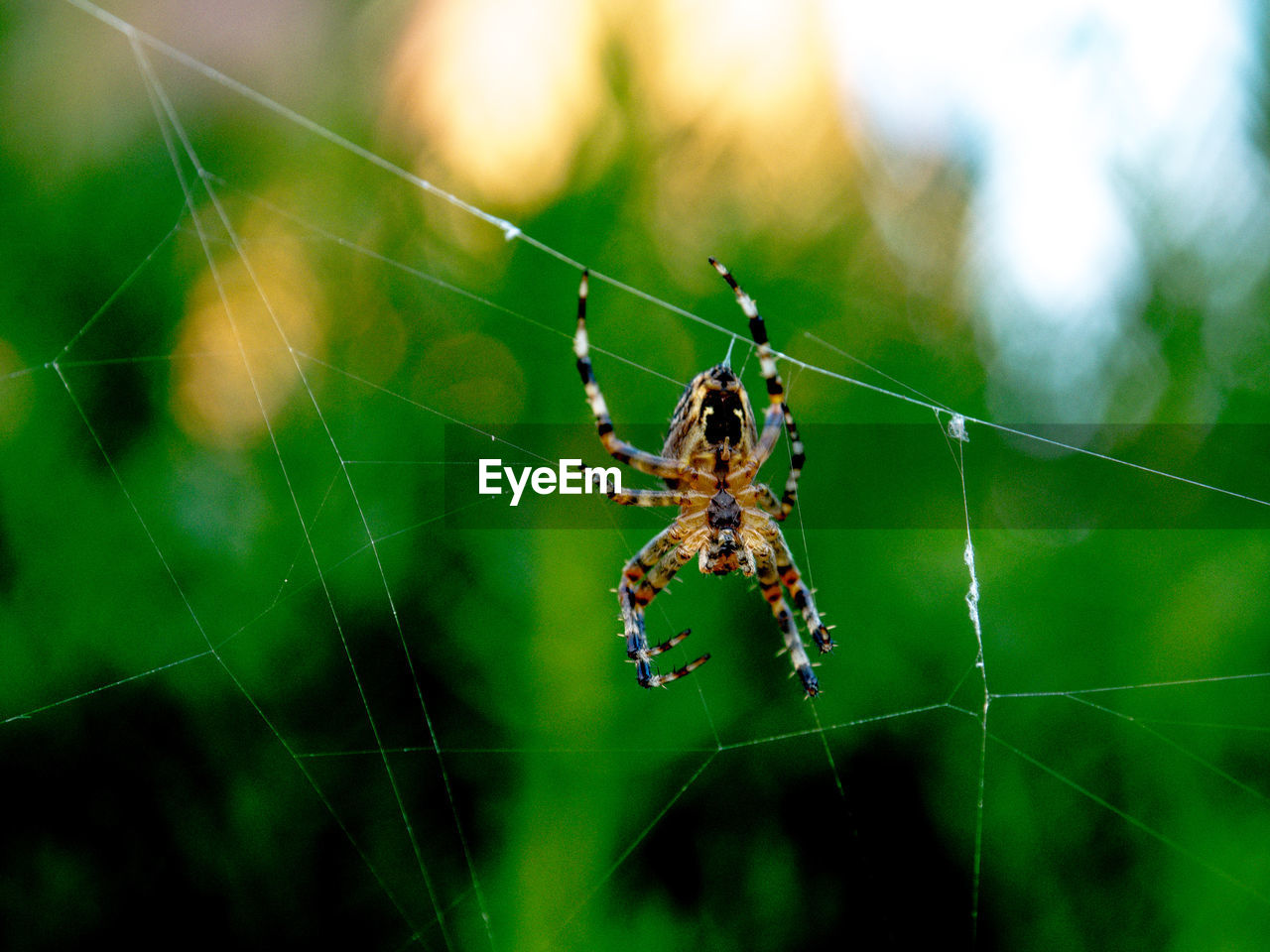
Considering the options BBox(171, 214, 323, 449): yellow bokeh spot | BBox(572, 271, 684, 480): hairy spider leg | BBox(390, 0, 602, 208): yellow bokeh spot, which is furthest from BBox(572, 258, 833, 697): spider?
BBox(171, 214, 323, 449): yellow bokeh spot

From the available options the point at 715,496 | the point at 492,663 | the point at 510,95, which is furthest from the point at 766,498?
the point at 510,95

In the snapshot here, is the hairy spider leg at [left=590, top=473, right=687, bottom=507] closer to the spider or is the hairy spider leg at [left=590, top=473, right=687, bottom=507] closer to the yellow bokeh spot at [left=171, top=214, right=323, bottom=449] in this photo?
the spider

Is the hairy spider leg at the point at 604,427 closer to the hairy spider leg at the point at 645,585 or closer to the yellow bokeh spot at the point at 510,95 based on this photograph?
the hairy spider leg at the point at 645,585

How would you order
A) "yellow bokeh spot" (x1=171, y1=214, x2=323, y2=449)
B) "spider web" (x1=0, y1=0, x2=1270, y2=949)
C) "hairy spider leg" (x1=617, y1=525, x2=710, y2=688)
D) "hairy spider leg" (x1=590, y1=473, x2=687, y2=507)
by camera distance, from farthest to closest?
"yellow bokeh spot" (x1=171, y1=214, x2=323, y2=449)
"spider web" (x1=0, y1=0, x2=1270, y2=949)
"hairy spider leg" (x1=617, y1=525, x2=710, y2=688)
"hairy spider leg" (x1=590, y1=473, x2=687, y2=507)

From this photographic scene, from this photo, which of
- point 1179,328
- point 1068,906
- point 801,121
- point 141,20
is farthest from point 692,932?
point 141,20

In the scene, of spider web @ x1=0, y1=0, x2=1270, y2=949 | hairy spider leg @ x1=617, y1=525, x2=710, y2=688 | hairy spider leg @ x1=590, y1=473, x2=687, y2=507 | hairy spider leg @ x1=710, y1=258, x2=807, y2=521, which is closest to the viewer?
hairy spider leg @ x1=710, y1=258, x2=807, y2=521

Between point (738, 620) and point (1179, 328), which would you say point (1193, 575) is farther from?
point (738, 620)

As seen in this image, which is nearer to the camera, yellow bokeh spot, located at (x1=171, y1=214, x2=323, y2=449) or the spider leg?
the spider leg

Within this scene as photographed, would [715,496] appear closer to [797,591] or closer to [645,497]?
[645,497]
